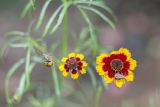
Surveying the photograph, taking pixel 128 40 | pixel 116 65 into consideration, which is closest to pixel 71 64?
pixel 116 65

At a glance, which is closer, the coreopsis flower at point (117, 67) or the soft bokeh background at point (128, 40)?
the coreopsis flower at point (117, 67)

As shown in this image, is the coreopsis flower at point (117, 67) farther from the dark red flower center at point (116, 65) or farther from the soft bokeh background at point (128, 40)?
the soft bokeh background at point (128, 40)

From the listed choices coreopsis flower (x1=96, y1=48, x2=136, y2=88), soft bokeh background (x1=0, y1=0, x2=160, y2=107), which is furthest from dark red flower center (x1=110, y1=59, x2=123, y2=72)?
soft bokeh background (x1=0, y1=0, x2=160, y2=107)

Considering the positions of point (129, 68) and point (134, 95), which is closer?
point (129, 68)

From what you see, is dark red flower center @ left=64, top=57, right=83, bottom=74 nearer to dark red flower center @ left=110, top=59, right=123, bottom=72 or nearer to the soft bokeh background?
dark red flower center @ left=110, top=59, right=123, bottom=72

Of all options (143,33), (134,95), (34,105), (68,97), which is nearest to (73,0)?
(34,105)

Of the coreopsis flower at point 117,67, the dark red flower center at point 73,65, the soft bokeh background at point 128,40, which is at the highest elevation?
the soft bokeh background at point 128,40

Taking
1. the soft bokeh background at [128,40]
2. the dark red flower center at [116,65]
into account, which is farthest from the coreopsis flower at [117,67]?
the soft bokeh background at [128,40]

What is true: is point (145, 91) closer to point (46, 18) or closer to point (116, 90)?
point (116, 90)
